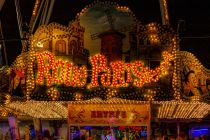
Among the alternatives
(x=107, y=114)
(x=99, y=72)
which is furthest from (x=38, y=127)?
(x=99, y=72)

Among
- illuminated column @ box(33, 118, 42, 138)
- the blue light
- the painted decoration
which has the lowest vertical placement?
the blue light

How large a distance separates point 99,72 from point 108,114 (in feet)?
6.66

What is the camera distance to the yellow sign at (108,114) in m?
17.1

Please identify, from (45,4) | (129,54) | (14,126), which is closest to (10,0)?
(45,4)

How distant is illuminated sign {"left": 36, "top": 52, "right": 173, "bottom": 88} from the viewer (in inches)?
623

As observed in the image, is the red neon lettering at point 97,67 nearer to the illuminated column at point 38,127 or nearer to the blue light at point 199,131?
the illuminated column at point 38,127

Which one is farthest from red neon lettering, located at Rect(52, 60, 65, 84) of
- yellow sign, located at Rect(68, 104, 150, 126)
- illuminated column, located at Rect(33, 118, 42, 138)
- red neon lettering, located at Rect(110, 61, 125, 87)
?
illuminated column, located at Rect(33, 118, 42, 138)

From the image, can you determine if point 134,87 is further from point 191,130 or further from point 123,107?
point 191,130

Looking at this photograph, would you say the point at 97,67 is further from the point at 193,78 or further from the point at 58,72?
the point at 193,78

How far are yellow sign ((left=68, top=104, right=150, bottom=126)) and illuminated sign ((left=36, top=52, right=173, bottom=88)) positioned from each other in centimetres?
146

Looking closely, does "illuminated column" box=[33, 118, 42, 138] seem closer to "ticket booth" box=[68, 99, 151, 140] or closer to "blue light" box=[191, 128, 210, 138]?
"ticket booth" box=[68, 99, 151, 140]

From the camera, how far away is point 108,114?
17.3 meters

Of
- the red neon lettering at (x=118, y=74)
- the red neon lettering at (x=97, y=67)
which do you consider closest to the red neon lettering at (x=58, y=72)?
the red neon lettering at (x=97, y=67)

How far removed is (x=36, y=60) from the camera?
16.5m
